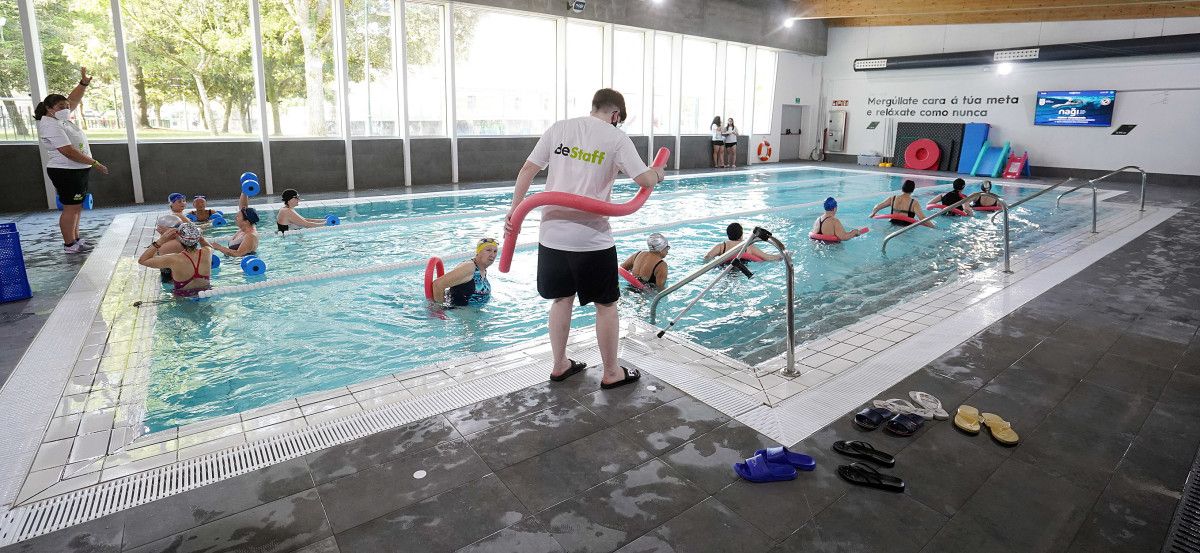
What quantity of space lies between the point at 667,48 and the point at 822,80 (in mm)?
7528

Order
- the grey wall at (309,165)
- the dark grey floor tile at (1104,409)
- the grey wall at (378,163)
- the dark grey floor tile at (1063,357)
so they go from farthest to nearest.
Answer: the grey wall at (378,163) → the grey wall at (309,165) → the dark grey floor tile at (1063,357) → the dark grey floor tile at (1104,409)

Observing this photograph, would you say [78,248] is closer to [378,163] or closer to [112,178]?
[112,178]

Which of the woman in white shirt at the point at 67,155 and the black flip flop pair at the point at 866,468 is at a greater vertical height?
the woman in white shirt at the point at 67,155

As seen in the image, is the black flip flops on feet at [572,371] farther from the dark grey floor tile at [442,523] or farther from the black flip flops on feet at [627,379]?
the dark grey floor tile at [442,523]

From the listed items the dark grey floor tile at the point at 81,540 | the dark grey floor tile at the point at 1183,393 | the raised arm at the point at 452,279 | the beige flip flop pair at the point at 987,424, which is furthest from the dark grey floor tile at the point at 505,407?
the dark grey floor tile at the point at 1183,393

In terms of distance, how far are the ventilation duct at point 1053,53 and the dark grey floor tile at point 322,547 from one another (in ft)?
64.2

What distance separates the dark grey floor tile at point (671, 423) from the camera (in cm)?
284

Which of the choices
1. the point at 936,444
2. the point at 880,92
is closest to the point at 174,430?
the point at 936,444

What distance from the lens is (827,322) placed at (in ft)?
18.0

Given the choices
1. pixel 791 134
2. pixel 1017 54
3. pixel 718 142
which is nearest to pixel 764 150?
pixel 791 134

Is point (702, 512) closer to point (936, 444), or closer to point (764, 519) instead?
point (764, 519)

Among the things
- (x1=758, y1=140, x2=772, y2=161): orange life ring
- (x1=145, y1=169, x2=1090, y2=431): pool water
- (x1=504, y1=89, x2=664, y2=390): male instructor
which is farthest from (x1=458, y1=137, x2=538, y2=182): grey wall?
(x1=504, y1=89, x2=664, y2=390): male instructor

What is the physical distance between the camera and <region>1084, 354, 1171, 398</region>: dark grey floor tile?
3.50m

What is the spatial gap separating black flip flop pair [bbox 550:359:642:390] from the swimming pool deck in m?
0.08
